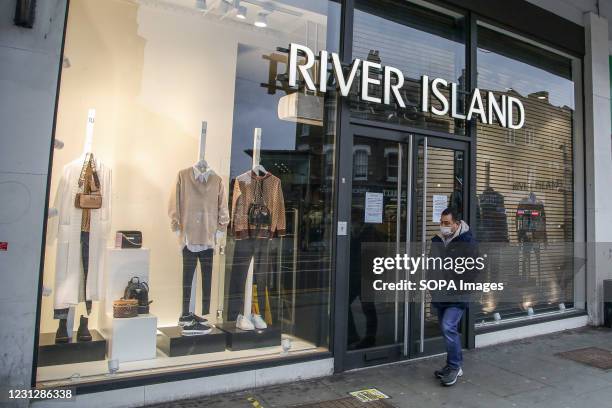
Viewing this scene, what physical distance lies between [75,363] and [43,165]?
1.67 metres

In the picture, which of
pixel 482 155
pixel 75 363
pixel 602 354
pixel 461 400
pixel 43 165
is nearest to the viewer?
pixel 43 165

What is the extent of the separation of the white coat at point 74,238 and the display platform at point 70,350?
32 centimetres

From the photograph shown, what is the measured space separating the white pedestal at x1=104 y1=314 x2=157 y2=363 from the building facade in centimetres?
1

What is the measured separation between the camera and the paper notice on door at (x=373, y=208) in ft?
17.3

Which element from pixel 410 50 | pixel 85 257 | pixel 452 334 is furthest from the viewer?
pixel 410 50

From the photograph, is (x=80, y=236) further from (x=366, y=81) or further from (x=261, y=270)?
(x=366, y=81)

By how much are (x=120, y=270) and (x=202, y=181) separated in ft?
3.84

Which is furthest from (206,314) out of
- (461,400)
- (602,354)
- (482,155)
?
(602,354)

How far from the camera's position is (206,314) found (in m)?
5.02

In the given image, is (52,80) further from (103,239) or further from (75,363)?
(75,363)

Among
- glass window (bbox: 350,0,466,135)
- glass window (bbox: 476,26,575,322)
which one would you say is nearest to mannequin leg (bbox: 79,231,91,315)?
glass window (bbox: 350,0,466,135)

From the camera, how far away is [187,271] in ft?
16.4

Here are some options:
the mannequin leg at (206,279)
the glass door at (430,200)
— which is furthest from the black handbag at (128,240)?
the glass door at (430,200)

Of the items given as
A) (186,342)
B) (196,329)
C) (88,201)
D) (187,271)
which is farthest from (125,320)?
(88,201)
